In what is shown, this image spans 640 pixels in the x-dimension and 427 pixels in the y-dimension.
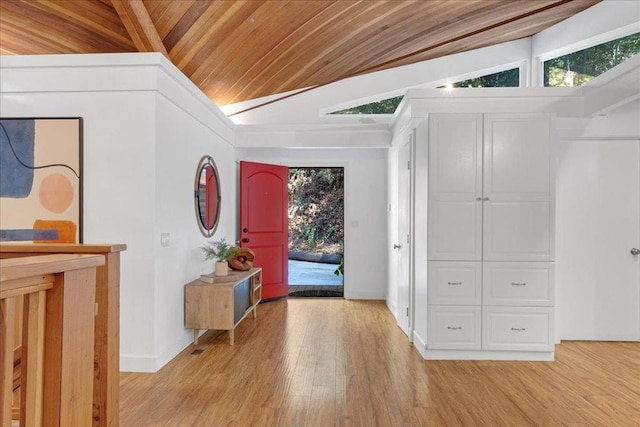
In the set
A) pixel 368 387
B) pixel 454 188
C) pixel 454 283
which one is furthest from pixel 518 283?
pixel 368 387

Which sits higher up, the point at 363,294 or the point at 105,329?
the point at 105,329

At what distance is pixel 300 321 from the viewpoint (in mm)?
4758

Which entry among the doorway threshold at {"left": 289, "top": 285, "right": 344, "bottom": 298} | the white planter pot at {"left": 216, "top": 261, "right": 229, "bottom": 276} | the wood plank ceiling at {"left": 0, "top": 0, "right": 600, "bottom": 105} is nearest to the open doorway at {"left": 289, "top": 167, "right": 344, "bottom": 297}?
the doorway threshold at {"left": 289, "top": 285, "right": 344, "bottom": 298}

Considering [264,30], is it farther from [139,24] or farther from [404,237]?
[404,237]

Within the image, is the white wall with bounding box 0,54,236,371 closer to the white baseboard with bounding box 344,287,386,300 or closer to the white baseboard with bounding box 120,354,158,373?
the white baseboard with bounding box 120,354,158,373

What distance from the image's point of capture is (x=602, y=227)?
13.1ft

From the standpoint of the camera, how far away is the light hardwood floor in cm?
246

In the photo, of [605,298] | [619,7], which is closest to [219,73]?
[619,7]

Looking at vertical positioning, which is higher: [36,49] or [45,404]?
[36,49]

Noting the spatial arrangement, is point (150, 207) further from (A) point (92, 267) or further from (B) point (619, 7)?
(B) point (619, 7)

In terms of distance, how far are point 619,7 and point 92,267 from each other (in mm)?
5110

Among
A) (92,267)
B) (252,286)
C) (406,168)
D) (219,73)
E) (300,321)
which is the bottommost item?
(300,321)

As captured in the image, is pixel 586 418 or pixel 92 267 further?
pixel 586 418

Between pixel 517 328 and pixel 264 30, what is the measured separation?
3.38m
